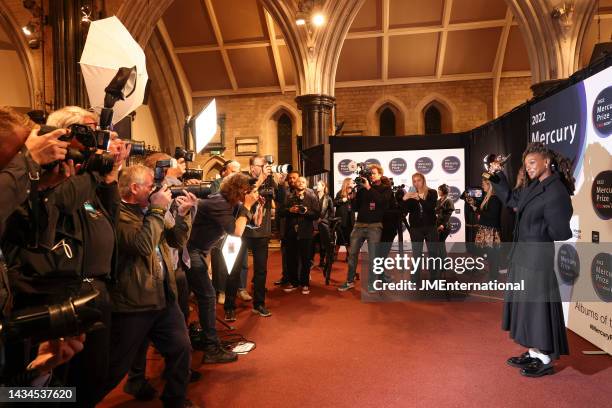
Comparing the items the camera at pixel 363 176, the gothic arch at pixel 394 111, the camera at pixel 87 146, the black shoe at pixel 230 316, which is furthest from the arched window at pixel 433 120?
the camera at pixel 87 146

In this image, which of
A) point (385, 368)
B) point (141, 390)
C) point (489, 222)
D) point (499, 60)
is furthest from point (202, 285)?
point (499, 60)

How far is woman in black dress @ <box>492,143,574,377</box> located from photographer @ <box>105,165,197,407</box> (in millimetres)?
2460

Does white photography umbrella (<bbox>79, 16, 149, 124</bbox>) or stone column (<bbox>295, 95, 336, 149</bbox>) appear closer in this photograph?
white photography umbrella (<bbox>79, 16, 149, 124</bbox>)

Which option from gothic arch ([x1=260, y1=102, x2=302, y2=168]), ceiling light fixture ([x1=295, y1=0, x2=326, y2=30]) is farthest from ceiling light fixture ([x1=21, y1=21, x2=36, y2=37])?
gothic arch ([x1=260, y1=102, x2=302, y2=168])

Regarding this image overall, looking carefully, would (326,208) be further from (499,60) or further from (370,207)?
(499,60)

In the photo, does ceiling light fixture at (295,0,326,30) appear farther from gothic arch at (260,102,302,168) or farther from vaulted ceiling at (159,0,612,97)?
gothic arch at (260,102,302,168)

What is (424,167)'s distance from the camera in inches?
369

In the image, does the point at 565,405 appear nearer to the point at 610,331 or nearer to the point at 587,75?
the point at 610,331

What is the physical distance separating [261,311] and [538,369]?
2828 millimetres

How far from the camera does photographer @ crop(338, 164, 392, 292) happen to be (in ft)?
18.9

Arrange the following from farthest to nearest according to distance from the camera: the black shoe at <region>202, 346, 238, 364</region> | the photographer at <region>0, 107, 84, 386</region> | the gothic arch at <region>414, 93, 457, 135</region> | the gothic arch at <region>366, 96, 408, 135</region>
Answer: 1. the gothic arch at <region>366, 96, 408, 135</region>
2. the gothic arch at <region>414, 93, 457, 135</region>
3. the black shoe at <region>202, 346, 238, 364</region>
4. the photographer at <region>0, 107, 84, 386</region>

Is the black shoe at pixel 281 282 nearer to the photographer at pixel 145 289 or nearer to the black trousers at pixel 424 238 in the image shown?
the black trousers at pixel 424 238

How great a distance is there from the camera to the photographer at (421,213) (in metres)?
5.97

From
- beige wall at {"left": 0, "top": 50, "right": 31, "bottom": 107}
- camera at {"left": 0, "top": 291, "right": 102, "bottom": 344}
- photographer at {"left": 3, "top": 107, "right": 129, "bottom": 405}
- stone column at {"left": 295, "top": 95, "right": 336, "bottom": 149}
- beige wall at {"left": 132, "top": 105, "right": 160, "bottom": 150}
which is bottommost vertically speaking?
camera at {"left": 0, "top": 291, "right": 102, "bottom": 344}
